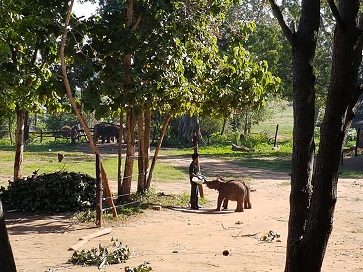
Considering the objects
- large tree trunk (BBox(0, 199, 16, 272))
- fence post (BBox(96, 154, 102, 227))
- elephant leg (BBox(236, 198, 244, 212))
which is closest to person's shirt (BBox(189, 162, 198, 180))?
elephant leg (BBox(236, 198, 244, 212))

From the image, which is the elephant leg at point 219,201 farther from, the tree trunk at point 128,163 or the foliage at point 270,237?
the foliage at point 270,237

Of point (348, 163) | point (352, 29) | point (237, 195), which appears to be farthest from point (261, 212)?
point (348, 163)

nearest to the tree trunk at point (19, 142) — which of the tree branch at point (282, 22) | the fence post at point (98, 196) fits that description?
the fence post at point (98, 196)

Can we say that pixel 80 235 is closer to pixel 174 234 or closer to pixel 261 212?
pixel 174 234

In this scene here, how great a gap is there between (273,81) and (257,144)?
2477 centimetres

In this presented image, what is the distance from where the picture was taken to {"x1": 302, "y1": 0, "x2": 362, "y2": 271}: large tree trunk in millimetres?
3398

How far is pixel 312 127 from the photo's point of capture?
3.72 metres

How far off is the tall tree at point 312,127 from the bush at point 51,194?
32.6ft

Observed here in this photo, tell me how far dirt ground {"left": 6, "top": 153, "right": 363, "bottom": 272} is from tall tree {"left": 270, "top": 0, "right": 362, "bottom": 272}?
13.1 feet

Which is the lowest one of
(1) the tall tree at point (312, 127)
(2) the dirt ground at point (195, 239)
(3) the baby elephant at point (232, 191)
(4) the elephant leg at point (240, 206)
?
(2) the dirt ground at point (195, 239)

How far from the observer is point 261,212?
13250 millimetres

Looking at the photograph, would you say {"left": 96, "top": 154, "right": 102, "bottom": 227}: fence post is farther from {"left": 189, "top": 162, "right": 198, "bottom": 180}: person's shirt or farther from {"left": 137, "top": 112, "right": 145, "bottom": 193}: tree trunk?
{"left": 137, "top": 112, "right": 145, "bottom": 193}: tree trunk

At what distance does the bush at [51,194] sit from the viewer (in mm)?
13070

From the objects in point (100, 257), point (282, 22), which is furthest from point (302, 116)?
point (100, 257)
